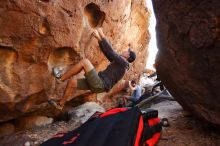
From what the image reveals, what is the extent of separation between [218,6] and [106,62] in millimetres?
4922

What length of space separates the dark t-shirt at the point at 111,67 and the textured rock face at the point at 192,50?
1.11 meters

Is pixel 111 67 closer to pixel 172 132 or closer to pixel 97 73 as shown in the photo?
pixel 97 73

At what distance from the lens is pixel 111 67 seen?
5395 millimetres

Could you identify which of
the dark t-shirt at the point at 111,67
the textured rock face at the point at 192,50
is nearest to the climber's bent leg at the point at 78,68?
the dark t-shirt at the point at 111,67

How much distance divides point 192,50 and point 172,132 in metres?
1.51

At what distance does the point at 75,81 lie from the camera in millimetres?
5246

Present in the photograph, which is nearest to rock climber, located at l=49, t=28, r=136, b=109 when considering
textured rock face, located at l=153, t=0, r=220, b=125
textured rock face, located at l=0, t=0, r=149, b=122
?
textured rock face, located at l=0, t=0, r=149, b=122

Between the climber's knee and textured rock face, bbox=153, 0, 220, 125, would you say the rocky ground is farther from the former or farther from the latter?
the climber's knee

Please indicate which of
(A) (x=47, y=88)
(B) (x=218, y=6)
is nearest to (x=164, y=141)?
(B) (x=218, y=6)

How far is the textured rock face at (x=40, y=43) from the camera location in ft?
16.1

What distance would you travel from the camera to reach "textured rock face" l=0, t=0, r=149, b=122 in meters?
4.92

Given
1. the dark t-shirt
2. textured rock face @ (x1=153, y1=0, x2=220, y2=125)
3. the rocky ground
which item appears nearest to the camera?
textured rock face @ (x1=153, y1=0, x2=220, y2=125)

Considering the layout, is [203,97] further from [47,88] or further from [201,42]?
[47,88]

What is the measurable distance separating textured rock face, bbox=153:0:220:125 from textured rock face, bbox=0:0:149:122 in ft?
7.23
